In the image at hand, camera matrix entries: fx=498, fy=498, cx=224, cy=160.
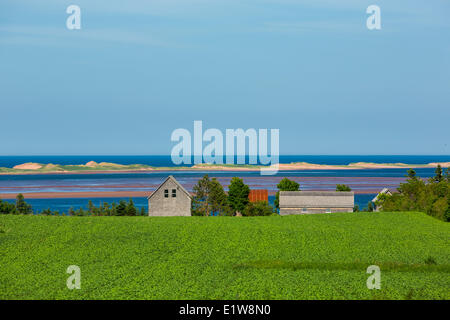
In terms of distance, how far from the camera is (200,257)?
124ft

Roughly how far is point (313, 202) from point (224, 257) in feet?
111

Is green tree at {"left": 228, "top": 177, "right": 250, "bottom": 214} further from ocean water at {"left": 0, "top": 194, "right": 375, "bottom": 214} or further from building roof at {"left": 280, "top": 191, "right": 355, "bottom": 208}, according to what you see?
ocean water at {"left": 0, "top": 194, "right": 375, "bottom": 214}

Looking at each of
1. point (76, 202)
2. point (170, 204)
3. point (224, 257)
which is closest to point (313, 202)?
point (170, 204)

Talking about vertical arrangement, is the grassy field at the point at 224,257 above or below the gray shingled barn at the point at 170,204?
below

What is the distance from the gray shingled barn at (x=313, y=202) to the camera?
6931cm

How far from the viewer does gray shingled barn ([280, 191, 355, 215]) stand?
2729 inches

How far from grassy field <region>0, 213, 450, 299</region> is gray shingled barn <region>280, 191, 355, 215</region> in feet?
35.4

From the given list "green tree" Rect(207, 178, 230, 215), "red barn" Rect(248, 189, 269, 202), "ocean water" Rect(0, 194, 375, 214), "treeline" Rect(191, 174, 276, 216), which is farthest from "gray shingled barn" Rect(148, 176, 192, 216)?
"ocean water" Rect(0, 194, 375, 214)

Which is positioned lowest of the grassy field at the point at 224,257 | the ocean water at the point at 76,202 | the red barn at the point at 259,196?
the ocean water at the point at 76,202

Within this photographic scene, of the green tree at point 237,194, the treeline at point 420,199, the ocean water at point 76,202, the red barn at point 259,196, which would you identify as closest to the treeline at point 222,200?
the green tree at point 237,194

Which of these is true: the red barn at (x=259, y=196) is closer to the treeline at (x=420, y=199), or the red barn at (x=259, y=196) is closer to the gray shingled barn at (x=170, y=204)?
the treeline at (x=420, y=199)

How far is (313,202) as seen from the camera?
69.3 meters

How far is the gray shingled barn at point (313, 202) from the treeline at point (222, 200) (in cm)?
751
